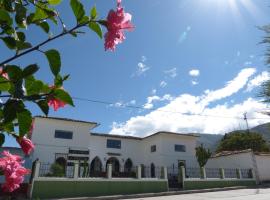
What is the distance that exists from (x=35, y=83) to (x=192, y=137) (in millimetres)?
32392

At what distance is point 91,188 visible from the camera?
17984mm

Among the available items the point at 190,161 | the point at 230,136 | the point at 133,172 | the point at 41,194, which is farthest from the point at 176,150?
the point at 230,136

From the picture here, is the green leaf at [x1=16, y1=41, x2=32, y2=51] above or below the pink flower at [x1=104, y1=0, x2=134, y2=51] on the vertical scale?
below

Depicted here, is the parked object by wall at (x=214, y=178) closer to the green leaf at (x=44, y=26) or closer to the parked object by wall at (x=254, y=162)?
the parked object by wall at (x=254, y=162)

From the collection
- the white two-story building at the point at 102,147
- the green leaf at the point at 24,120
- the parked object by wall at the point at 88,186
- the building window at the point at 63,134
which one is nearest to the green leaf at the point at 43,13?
the green leaf at the point at 24,120

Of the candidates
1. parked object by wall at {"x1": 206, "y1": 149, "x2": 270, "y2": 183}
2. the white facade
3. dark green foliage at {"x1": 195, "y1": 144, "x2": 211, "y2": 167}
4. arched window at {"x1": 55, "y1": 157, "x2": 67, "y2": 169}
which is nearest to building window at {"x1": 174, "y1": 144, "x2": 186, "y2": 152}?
the white facade

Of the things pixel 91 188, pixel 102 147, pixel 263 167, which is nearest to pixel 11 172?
pixel 91 188

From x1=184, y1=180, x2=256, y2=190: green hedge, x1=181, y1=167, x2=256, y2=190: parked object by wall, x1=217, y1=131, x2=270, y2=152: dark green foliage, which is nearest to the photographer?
x1=184, y1=180, x2=256, y2=190: green hedge

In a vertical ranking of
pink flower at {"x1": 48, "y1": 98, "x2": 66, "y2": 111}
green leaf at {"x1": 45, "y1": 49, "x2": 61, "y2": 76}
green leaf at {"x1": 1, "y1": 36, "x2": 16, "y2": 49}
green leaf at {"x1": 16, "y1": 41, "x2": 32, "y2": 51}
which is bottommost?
pink flower at {"x1": 48, "y1": 98, "x2": 66, "y2": 111}

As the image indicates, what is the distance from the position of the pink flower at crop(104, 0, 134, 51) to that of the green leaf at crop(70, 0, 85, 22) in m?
0.13

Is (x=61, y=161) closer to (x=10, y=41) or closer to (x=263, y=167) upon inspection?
(x=263, y=167)

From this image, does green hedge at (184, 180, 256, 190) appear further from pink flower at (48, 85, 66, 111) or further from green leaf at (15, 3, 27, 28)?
green leaf at (15, 3, 27, 28)

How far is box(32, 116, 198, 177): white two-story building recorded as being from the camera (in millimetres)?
25625

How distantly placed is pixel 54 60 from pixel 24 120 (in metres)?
0.30
